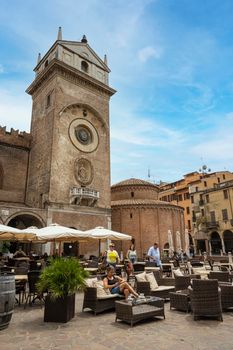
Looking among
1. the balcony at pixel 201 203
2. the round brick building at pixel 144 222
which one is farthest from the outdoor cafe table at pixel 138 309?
the balcony at pixel 201 203

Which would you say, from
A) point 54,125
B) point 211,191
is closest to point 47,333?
point 54,125

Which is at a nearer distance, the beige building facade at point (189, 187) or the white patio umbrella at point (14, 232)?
the white patio umbrella at point (14, 232)

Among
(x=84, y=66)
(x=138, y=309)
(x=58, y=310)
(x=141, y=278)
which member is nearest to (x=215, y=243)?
(x=84, y=66)

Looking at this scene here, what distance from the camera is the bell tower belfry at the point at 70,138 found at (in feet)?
74.2

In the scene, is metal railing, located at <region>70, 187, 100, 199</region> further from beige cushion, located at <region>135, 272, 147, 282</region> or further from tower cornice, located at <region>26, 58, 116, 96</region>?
beige cushion, located at <region>135, 272, 147, 282</region>

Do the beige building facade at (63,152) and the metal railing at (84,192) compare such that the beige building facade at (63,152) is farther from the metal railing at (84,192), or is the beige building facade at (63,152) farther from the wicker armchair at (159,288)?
the wicker armchair at (159,288)

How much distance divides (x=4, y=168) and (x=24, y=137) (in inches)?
164

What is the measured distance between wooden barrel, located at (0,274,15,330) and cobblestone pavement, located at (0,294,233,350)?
0.22m

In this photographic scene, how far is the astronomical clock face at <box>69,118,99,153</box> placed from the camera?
25.1m

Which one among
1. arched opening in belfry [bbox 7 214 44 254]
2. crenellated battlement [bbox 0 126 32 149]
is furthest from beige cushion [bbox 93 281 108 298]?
crenellated battlement [bbox 0 126 32 149]

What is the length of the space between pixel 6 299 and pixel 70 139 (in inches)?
796

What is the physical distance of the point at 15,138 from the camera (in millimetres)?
25734

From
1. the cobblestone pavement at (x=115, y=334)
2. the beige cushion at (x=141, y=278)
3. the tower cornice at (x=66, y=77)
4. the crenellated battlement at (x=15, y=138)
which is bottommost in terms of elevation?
the cobblestone pavement at (x=115, y=334)

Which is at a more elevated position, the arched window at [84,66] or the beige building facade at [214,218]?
the arched window at [84,66]
